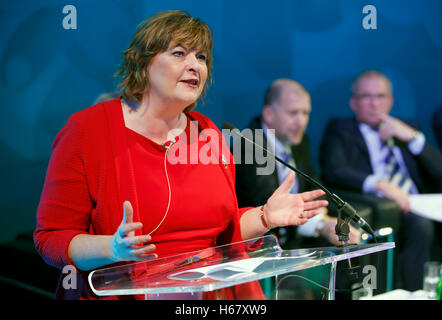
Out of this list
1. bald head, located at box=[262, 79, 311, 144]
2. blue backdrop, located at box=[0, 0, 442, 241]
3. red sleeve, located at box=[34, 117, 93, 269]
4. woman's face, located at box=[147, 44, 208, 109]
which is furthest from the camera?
bald head, located at box=[262, 79, 311, 144]

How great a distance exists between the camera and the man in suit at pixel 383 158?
3.93 m

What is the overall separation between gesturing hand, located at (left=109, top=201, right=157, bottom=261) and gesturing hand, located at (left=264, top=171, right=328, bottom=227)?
1.84ft

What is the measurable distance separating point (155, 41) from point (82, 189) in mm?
570

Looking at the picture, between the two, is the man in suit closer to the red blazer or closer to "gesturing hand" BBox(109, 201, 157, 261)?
the red blazer

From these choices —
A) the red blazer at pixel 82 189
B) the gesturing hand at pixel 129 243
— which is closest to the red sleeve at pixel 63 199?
the red blazer at pixel 82 189

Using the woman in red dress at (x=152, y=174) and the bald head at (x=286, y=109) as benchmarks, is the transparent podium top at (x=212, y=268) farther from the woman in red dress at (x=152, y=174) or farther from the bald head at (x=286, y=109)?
the bald head at (x=286, y=109)

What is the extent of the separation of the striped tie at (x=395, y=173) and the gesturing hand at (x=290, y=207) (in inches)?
106

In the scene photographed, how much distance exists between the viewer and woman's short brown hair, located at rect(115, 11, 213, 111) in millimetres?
Result: 1805

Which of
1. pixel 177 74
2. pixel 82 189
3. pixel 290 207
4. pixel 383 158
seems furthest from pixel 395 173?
pixel 82 189

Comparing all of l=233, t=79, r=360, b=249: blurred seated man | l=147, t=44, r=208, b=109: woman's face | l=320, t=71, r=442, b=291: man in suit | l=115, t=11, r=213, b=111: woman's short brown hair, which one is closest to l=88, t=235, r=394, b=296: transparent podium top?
l=147, t=44, r=208, b=109: woman's face

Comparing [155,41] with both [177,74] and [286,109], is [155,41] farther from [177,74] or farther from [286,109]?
[286,109]

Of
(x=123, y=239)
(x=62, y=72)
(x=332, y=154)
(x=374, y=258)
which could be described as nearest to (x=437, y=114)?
(x=332, y=154)
